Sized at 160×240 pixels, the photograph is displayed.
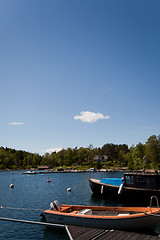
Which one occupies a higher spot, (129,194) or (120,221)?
(120,221)

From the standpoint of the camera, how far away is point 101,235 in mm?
15898

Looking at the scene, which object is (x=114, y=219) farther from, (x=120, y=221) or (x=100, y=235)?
(x=100, y=235)

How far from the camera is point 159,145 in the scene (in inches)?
4368

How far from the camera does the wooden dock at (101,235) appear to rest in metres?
15.3

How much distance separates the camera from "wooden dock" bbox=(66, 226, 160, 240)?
1526cm

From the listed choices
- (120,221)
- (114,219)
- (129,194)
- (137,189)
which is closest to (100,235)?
(114,219)

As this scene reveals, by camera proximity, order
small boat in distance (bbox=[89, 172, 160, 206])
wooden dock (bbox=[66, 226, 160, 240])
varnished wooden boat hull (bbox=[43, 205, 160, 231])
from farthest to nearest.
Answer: small boat in distance (bbox=[89, 172, 160, 206])
varnished wooden boat hull (bbox=[43, 205, 160, 231])
wooden dock (bbox=[66, 226, 160, 240])

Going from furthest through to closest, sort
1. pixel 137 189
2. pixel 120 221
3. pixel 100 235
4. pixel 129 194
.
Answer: pixel 129 194 → pixel 137 189 → pixel 120 221 → pixel 100 235

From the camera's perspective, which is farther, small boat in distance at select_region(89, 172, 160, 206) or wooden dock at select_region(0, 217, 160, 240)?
small boat in distance at select_region(89, 172, 160, 206)

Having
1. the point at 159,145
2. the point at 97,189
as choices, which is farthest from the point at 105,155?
the point at 97,189

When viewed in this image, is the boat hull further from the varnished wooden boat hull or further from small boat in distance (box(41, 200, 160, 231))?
the varnished wooden boat hull

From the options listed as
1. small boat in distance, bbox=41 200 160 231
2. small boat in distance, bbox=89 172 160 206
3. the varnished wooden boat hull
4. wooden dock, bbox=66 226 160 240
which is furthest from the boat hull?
wooden dock, bbox=66 226 160 240

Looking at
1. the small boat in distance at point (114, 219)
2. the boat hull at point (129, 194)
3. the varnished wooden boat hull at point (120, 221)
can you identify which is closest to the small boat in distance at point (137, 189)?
the boat hull at point (129, 194)

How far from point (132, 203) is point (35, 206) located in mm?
15345
